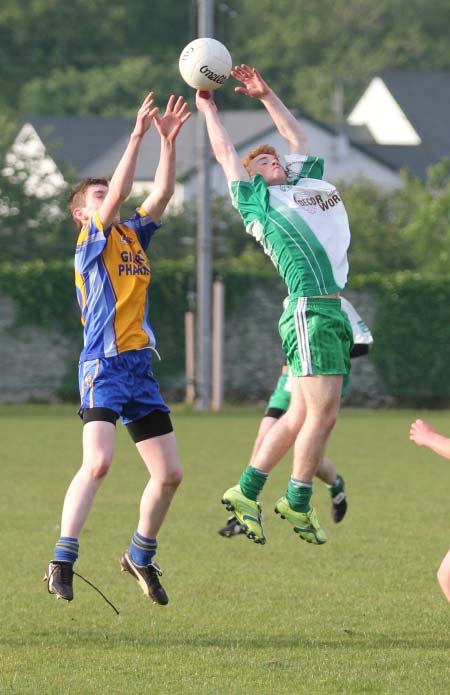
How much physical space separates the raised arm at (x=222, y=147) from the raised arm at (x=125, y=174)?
707mm

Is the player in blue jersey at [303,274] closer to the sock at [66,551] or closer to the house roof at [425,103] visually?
the sock at [66,551]

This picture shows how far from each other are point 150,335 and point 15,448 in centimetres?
1250

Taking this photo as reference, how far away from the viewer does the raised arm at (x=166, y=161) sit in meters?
8.31

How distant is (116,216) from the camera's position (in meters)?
8.08

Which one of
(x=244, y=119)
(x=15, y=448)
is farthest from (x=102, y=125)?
(x=15, y=448)

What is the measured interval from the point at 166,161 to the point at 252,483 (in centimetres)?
205

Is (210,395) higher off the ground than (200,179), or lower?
lower

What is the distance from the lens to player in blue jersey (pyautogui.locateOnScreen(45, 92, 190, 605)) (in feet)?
25.6

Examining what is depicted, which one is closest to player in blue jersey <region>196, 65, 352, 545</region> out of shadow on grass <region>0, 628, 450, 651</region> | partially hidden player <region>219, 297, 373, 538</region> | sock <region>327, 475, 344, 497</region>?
shadow on grass <region>0, 628, 450, 651</region>

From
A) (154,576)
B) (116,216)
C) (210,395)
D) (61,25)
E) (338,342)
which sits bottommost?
(210,395)

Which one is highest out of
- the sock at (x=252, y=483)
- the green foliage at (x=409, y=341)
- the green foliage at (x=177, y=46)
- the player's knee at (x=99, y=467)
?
the green foliage at (x=177, y=46)

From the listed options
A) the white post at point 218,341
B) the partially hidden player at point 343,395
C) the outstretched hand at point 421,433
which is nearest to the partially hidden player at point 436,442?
the outstretched hand at point 421,433

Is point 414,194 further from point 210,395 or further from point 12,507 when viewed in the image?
point 12,507

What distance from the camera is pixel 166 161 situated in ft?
27.3
